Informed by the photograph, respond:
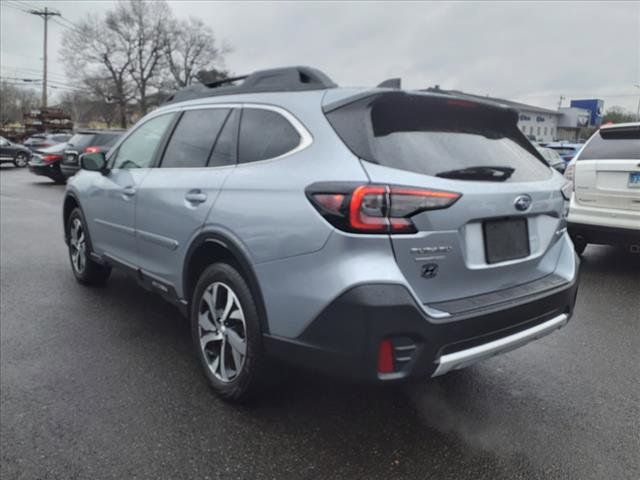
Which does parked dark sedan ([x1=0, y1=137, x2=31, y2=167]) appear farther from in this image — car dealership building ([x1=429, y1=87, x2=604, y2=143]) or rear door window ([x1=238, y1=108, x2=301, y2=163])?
car dealership building ([x1=429, y1=87, x2=604, y2=143])

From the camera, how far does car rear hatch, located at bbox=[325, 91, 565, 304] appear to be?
212 centimetres

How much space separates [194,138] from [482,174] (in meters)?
1.85

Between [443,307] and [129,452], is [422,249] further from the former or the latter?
[129,452]

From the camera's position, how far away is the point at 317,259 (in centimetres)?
212

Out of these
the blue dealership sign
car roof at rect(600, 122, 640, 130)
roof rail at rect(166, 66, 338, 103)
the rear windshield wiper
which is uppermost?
the blue dealership sign

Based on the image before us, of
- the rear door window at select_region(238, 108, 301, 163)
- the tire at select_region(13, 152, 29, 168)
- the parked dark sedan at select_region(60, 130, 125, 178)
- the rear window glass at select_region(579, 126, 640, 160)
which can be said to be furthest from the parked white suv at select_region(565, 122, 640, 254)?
the tire at select_region(13, 152, 29, 168)

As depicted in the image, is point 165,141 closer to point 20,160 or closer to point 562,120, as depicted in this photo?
point 20,160

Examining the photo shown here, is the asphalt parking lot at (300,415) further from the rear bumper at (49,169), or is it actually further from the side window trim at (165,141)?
the rear bumper at (49,169)

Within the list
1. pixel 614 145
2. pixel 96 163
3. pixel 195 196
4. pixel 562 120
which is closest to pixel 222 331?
pixel 195 196

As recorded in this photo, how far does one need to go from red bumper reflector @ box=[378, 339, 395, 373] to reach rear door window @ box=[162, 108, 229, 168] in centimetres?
164

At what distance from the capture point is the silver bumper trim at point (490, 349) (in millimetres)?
2154

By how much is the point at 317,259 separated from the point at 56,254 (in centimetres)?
543

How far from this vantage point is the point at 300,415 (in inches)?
106

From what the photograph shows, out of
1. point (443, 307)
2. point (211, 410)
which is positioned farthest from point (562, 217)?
point (211, 410)
